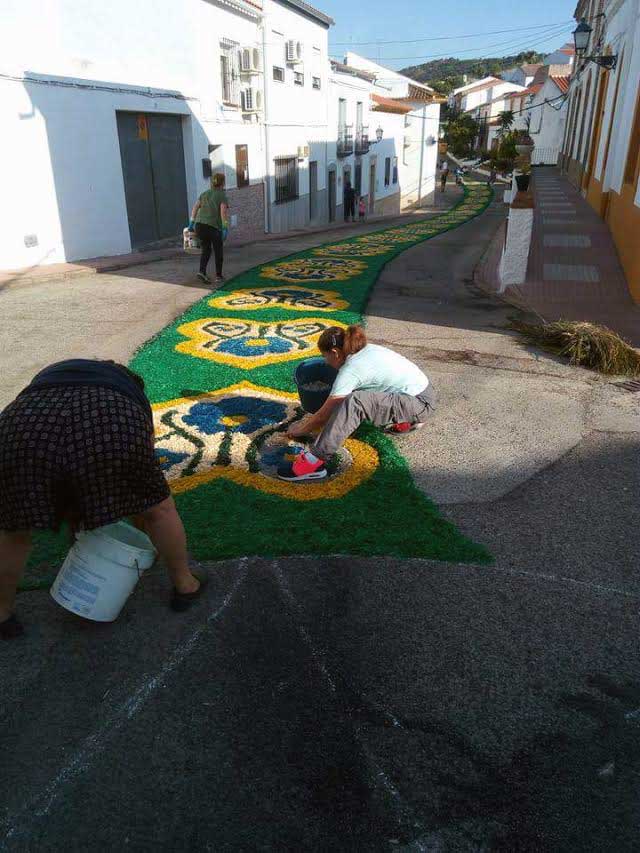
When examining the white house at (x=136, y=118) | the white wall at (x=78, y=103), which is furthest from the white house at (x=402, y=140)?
the white wall at (x=78, y=103)

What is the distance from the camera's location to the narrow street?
232 centimetres

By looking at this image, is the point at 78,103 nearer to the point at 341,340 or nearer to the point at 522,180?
the point at 522,180

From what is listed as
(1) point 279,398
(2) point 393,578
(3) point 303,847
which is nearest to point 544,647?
(2) point 393,578

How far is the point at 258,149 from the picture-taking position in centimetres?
2230

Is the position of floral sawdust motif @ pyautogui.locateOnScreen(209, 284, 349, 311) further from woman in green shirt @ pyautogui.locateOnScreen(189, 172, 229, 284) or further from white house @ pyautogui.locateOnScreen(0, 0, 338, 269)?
white house @ pyautogui.locateOnScreen(0, 0, 338, 269)

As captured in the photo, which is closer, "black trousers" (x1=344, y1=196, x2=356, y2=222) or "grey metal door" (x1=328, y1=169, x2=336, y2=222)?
"grey metal door" (x1=328, y1=169, x2=336, y2=222)

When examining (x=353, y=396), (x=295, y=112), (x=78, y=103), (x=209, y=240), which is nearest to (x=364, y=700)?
(x=353, y=396)

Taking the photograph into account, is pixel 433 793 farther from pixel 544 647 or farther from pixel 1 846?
pixel 1 846

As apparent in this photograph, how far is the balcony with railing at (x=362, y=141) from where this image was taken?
110 ft

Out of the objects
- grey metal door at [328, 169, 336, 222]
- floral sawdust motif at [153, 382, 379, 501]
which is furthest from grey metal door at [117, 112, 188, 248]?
grey metal door at [328, 169, 336, 222]

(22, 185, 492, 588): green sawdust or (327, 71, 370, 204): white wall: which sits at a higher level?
(327, 71, 370, 204): white wall

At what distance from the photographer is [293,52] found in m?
23.8

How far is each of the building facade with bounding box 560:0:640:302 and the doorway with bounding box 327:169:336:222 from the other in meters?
11.3

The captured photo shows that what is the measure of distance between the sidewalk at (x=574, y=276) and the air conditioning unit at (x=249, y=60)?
1009 cm
